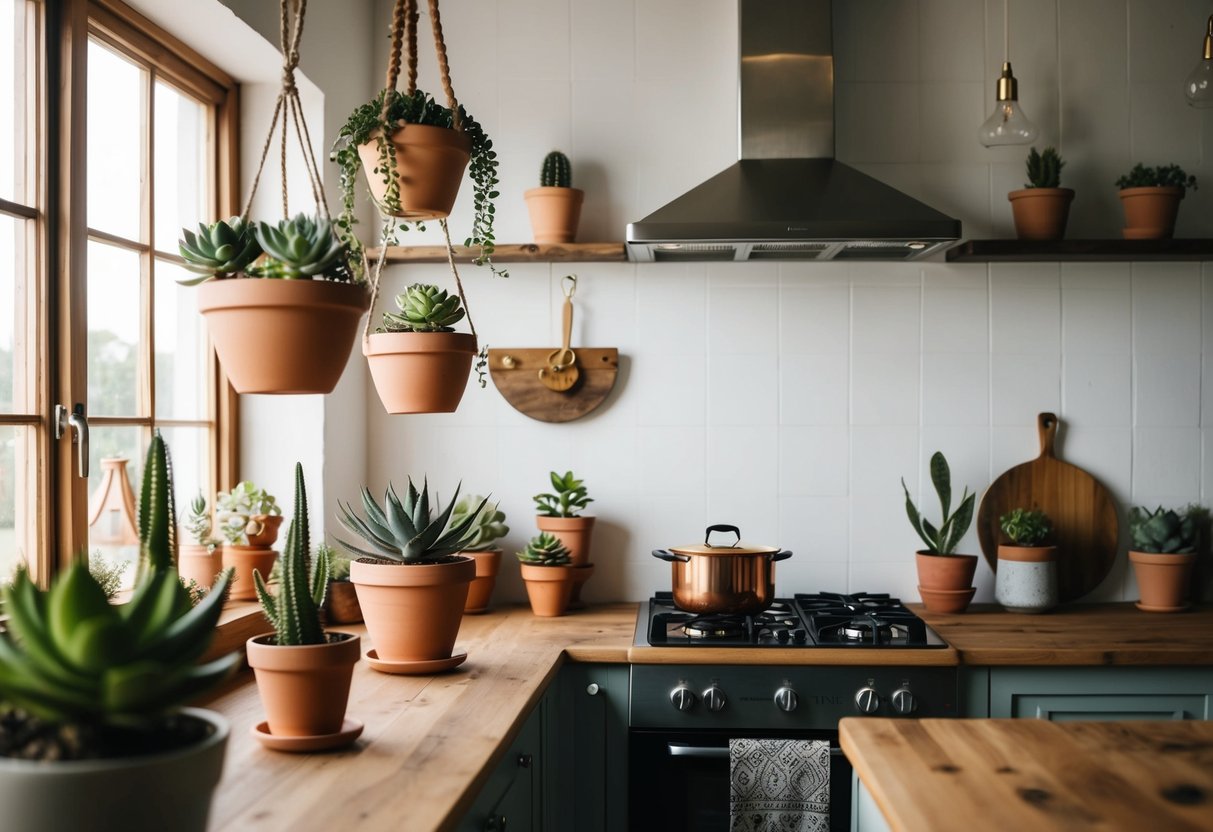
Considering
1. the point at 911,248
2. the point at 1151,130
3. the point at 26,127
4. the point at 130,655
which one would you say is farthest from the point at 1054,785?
the point at 1151,130

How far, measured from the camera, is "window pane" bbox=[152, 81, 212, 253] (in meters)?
2.45

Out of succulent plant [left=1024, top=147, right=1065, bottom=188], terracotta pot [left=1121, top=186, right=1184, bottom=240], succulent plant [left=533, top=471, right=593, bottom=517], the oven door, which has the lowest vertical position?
the oven door

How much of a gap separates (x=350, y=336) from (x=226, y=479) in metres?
1.53

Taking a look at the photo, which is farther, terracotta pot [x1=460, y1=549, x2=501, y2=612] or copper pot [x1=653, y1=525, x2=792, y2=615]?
terracotta pot [x1=460, y1=549, x2=501, y2=612]

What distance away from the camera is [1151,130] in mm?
3027

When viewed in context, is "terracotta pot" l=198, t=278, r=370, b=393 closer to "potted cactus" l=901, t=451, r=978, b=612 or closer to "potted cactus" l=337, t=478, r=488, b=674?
"potted cactus" l=337, t=478, r=488, b=674

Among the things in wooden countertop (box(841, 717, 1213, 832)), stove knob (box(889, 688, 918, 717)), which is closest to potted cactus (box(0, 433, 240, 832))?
wooden countertop (box(841, 717, 1213, 832))

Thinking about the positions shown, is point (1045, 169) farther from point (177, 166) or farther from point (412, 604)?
point (177, 166)

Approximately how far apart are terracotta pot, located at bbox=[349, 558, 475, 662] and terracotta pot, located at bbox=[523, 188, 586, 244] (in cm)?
116

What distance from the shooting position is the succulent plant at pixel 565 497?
9.73ft

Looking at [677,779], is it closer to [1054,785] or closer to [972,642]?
[972,642]

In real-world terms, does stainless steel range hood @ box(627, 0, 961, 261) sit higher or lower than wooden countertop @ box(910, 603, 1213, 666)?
higher

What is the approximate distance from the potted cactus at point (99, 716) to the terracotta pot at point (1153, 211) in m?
2.70

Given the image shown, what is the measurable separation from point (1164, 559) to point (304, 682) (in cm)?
233
